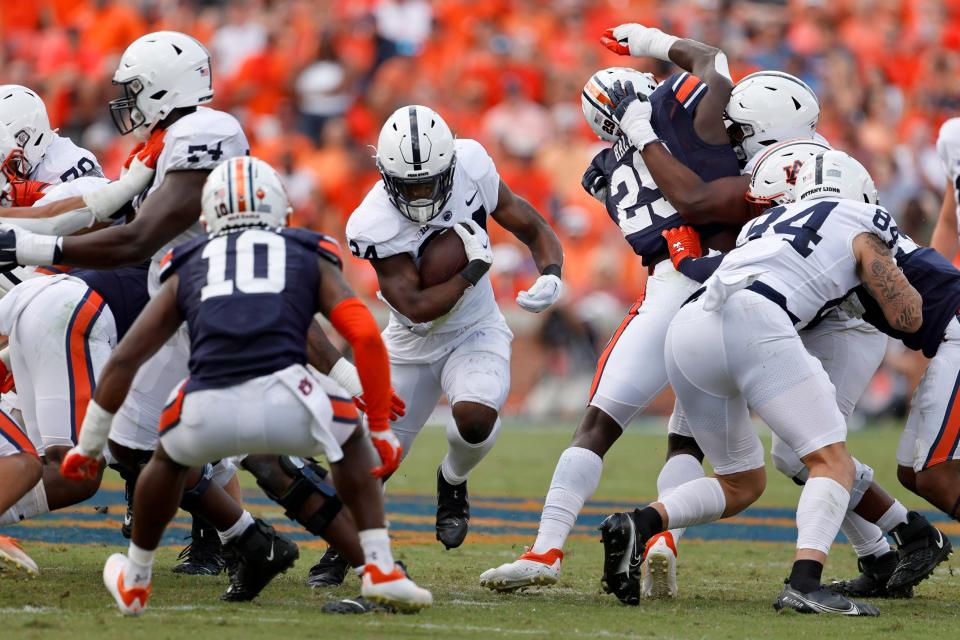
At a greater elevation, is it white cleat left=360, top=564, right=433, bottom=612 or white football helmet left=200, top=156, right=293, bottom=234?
white football helmet left=200, top=156, right=293, bottom=234

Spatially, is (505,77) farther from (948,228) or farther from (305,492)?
(305,492)

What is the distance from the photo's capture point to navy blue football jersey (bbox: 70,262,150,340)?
554 cm

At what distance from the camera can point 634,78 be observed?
6.23m

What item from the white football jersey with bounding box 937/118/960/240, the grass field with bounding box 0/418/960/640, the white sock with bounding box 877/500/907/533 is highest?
the white football jersey with bounding box 937/118/960/240

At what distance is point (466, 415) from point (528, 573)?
747mm

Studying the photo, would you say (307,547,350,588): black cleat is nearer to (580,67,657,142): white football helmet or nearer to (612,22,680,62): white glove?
(580,67,657,142): white football helmet

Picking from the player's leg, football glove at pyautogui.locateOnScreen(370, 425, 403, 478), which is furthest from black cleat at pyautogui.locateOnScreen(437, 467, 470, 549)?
football glove at pyautogui.locateOnScreen(370, 425, 403, 478)

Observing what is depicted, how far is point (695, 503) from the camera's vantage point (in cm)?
527

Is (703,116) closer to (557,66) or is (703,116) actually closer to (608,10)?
(557,66)

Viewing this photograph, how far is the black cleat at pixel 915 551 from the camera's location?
544 cm

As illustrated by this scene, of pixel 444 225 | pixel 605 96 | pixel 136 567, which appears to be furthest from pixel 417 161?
pixel 136 567

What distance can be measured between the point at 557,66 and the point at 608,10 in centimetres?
132

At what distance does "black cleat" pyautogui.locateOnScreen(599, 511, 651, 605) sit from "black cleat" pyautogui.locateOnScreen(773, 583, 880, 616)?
51cm

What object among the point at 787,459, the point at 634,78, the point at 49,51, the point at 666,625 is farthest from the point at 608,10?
the point at 666,625
